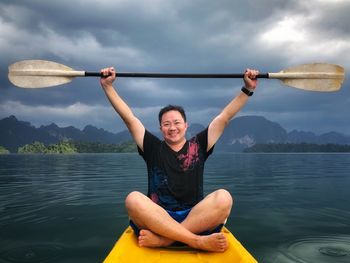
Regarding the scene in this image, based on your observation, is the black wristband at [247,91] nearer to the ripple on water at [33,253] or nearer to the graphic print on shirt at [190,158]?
the graphic print on shirt at [190,158]

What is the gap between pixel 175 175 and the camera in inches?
175

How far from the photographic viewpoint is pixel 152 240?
4172 millimetres

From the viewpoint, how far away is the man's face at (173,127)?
457 cm

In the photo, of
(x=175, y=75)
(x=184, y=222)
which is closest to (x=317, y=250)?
(x=184, y=222)

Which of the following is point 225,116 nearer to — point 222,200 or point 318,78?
point 222,200

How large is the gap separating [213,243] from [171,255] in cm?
52

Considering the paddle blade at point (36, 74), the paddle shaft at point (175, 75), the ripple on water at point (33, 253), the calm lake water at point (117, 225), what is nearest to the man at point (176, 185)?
the paddle shaft at point (175, 75)

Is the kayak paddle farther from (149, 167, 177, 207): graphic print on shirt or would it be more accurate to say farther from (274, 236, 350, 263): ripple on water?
(274, 236, 350, 263): ripple on water

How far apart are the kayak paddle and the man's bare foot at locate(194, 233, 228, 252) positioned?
3.14 m

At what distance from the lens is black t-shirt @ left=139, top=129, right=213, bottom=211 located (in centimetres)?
443

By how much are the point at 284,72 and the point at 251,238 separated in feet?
10.7

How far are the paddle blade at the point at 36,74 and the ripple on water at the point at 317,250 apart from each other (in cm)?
485

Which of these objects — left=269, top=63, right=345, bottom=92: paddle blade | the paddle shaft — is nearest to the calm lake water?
left=269, top=63, right=345, bottom=92: paddle blade

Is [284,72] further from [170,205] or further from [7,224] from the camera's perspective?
[7,224]
